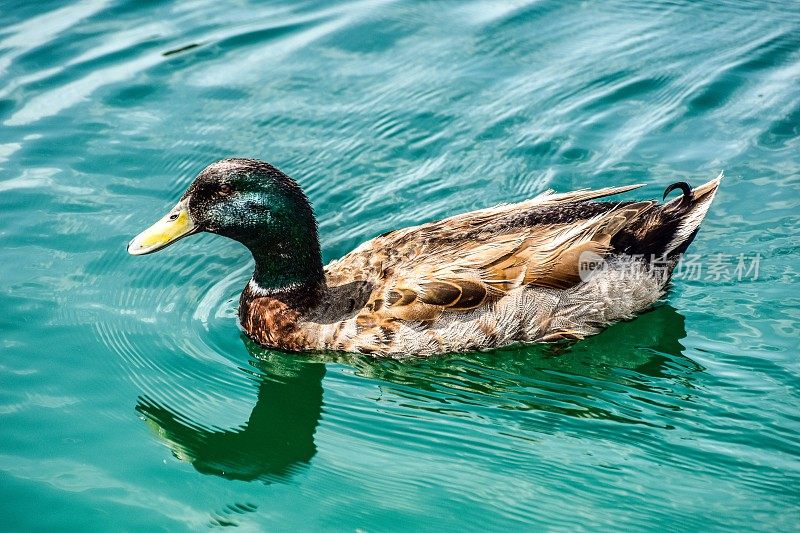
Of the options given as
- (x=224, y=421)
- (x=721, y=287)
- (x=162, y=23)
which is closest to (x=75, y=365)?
(x=224, y=421)

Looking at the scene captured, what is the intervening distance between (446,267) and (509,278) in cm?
45

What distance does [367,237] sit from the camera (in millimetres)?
8844

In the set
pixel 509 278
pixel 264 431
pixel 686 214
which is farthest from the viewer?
pixel 686 214

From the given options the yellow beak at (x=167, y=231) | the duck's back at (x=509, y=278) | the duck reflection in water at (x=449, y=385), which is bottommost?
the duck reflection in water at (x=449, y=385)

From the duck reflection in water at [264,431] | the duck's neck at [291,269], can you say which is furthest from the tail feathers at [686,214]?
the duck reflection in water at [264,431]

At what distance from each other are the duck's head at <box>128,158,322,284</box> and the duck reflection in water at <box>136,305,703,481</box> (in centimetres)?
75

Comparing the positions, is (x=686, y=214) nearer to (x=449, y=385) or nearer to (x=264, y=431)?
(x=449, y=385)

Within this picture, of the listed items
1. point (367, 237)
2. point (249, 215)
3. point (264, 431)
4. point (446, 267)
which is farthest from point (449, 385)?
point (367, 237)

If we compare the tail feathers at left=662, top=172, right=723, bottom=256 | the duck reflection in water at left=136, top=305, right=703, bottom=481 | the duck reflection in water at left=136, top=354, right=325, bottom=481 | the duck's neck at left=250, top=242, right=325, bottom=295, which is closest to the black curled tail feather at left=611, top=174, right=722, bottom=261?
the tail feathers at left=662, top=172, right=723, bottom=256

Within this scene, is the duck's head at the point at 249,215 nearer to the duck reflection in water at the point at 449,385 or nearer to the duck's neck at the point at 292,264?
the duck's neck at the point at 292,264

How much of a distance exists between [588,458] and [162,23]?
27.0 feet

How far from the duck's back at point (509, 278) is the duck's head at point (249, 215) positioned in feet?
1.39

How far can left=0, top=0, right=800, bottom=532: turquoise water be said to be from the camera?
6109 millimetres

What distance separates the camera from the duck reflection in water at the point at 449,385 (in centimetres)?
659
